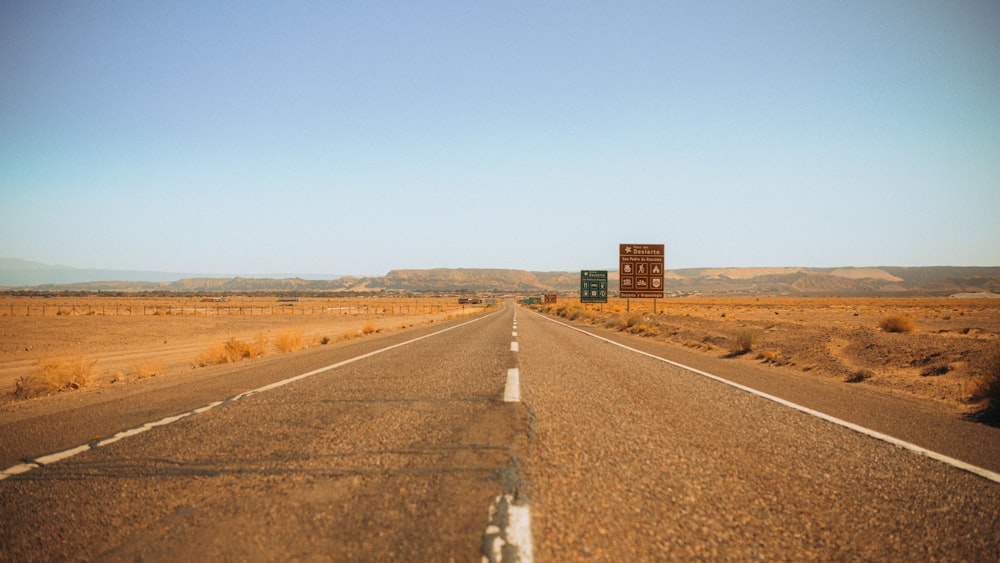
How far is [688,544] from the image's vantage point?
2475 millimetres

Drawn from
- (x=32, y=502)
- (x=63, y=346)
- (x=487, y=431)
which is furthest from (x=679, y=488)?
(x=63, y=346)

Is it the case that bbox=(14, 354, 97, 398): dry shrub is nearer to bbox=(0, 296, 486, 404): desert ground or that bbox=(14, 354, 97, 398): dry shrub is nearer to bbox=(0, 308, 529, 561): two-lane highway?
bbox=(0, 296, 486, 404): desert ground

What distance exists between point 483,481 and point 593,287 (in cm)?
3895

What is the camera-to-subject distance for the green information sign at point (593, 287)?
40625 mm

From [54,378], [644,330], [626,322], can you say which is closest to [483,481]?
[54,378]

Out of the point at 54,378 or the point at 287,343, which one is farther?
the point at 287,343

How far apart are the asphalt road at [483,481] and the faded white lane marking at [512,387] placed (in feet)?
0.22

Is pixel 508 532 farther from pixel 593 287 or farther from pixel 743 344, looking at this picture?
pixel 593 287

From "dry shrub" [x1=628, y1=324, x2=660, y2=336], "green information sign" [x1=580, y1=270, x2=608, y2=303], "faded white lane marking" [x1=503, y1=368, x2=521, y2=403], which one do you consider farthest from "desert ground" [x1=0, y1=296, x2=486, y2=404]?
"green information sign" [x1=580, y1=270, x2=608, y2=303]

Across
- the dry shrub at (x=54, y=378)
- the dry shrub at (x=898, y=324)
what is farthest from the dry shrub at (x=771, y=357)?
the dry shrub at (x=54, y=378)

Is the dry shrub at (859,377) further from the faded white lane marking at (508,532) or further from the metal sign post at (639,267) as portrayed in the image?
the metal sign post at (639,267)

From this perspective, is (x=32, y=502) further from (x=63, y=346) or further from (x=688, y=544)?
(x=63, y=346)

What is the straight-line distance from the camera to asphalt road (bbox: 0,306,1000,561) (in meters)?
2.46

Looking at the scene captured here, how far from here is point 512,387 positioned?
670 cm
